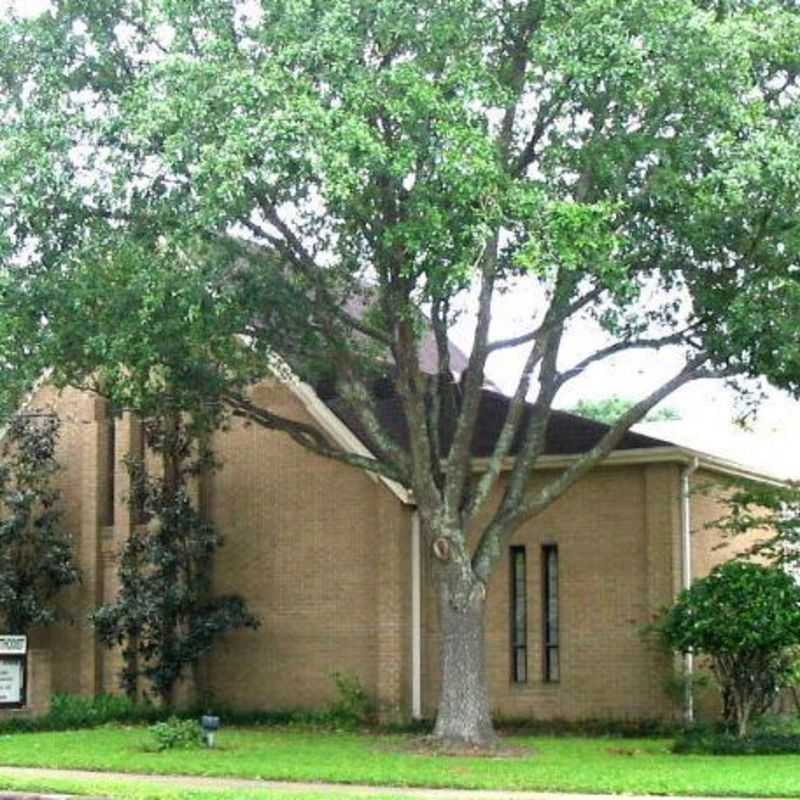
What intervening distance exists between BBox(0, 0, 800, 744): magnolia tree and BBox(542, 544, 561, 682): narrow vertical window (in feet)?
12.9

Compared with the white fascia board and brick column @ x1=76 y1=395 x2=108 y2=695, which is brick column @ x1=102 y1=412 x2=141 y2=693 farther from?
the white fascia board

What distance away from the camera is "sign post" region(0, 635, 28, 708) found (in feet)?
85.2

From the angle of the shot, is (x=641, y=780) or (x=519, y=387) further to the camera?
(x=519, y=387)

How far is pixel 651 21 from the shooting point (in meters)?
17.8

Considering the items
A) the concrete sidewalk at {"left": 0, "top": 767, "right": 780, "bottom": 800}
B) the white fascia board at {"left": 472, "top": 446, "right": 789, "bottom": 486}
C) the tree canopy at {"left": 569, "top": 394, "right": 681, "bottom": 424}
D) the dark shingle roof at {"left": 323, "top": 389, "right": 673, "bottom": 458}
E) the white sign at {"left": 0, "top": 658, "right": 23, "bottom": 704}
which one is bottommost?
the concrete sidewalk at {"left": 0, "top": 767, "right": 780, "bottom": 800}

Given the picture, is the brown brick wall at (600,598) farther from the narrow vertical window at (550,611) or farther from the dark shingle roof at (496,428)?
the dark shingle roof at (496,428)

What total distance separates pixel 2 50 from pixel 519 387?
8.01 meters

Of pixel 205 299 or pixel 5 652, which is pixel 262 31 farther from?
pixel 5 652

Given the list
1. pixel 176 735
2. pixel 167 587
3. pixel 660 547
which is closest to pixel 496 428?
pixel 660 547

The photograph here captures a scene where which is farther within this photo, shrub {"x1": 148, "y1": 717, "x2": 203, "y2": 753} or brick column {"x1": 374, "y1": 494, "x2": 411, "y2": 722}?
brick column {"x1": 374, "y1": 494, "x2": 411, "y2": 722}

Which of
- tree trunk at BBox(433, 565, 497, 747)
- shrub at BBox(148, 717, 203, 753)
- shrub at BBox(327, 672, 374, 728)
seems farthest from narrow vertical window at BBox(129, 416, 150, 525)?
tree trunk at BBox(433, 565, 497, 747)

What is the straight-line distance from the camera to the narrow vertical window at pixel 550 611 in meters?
25.9

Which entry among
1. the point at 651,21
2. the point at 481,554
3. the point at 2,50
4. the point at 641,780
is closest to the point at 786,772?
the point at 641,780

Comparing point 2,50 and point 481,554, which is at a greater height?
point 2,50
